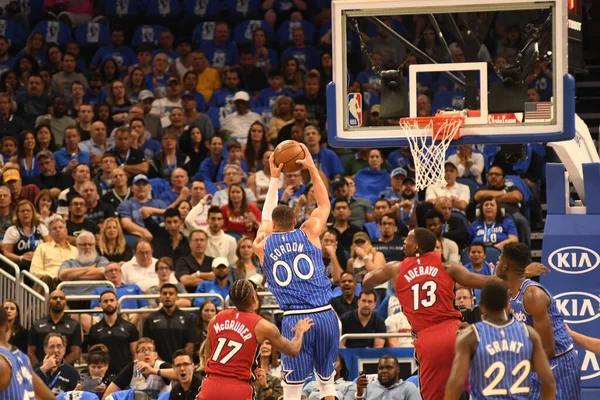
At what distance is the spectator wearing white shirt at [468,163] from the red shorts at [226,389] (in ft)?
24.2

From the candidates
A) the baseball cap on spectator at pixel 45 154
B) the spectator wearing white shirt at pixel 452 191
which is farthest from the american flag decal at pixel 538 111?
the baseball cap on spectator at pixel 45 154

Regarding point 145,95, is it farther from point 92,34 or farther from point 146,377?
point 146,377

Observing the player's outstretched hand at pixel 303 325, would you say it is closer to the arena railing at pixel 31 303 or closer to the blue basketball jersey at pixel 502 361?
the blue basketball jersey at pixel 502 361

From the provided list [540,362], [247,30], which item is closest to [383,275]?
[540,362]

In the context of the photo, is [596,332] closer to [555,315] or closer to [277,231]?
[555,315]

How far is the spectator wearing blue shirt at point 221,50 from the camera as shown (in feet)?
63.0

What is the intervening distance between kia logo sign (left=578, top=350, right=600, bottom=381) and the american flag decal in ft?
8.15

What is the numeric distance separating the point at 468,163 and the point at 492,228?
1583 mm

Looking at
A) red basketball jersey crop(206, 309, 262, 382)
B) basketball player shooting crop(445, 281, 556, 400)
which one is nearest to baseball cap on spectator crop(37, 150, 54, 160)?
red basketball jersey crop(206, 309, 262, 382)

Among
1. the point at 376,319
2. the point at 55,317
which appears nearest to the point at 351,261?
the point at 376,319

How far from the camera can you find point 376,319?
13.2 meters

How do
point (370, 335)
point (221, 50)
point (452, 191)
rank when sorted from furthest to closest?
point (221, 50) < point (452, 191) < point (370, 335)

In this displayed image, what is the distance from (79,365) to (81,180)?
3.02 meters

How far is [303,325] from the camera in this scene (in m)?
9.47
